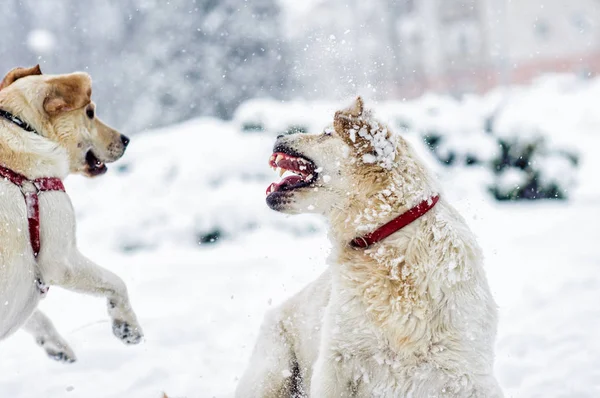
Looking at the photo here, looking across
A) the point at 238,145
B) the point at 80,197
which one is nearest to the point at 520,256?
the point at 238,145

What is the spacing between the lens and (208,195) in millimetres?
10172

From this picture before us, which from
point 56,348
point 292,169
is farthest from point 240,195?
point 292,169

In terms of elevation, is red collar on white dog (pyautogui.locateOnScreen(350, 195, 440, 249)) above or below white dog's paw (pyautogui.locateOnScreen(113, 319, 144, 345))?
above

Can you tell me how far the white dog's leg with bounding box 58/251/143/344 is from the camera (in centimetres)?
388

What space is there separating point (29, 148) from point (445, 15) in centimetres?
3319

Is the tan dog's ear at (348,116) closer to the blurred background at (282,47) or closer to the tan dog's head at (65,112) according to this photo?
the tan dog's head at (65,112)

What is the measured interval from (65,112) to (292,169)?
62.9 inches

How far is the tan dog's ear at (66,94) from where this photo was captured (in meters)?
3.93

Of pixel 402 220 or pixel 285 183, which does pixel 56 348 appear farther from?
pixel 402 220

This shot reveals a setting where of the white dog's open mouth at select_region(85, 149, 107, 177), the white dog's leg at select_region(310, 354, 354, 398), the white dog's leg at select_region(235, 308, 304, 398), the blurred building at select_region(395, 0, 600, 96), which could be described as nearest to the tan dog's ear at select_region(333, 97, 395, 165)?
the white dog's leg at select_region(310, 354, 354, 398)

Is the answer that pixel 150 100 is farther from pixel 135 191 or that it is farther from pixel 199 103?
pixel 135 191

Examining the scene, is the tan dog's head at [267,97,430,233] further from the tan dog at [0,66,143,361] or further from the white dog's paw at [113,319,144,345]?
the white dog's paw at [113,319,144,345]

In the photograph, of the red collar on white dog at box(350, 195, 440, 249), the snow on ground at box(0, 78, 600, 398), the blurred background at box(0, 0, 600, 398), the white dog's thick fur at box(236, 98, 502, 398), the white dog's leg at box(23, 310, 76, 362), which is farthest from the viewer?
the blurred background at box(0, 0, 600, 398)

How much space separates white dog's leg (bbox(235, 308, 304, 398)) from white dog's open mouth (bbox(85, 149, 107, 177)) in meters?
1.57
